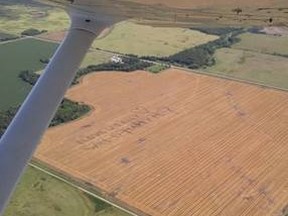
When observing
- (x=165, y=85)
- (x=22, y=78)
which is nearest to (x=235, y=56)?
(x=165, y=85)

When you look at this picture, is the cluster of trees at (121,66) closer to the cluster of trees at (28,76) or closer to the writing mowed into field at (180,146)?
the writing mowed into field at (180,146)

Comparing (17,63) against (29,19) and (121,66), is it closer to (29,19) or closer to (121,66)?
(121,66)

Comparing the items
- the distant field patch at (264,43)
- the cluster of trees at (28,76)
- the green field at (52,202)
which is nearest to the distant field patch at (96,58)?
the cluster of trees at (28,76)

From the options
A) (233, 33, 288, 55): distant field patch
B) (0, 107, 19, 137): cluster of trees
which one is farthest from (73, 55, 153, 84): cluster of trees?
(233, 33, 288, 55): distant field patch

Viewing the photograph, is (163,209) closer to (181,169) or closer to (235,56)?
(181,169)

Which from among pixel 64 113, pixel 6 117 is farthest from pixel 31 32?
pixel 6 117

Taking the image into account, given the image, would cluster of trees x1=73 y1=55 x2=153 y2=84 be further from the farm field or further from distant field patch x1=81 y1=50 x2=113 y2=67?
the farm field
